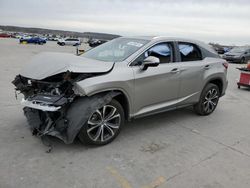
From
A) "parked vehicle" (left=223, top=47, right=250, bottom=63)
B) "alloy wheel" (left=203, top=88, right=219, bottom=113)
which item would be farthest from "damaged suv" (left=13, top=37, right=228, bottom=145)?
"parked vehicle" (left=223, top=47, right=250, bottom=63)

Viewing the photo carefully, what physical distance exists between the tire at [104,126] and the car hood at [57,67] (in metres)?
0.57

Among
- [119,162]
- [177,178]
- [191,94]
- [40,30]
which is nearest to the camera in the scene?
[177,178]

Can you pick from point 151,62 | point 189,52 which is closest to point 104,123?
point 151,62

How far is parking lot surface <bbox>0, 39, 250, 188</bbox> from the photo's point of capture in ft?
9.50

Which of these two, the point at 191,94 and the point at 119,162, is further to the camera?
the point at 191,94

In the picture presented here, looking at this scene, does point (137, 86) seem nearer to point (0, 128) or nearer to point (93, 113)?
point (93, 113)

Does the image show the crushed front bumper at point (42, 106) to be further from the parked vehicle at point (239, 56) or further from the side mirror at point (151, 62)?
the parked vehicle at point (239, 56)

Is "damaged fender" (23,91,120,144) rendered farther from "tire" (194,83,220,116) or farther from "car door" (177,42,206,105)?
"tire" (194,83,220,116)

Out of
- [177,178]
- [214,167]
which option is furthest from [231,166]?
[177,178]

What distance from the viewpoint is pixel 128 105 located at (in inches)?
154

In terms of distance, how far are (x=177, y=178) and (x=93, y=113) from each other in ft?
4.62

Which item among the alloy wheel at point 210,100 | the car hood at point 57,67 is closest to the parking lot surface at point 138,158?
the alloy wheel at point 210,100

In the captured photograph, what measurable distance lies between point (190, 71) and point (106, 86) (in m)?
2.02

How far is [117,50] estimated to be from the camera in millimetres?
4434
